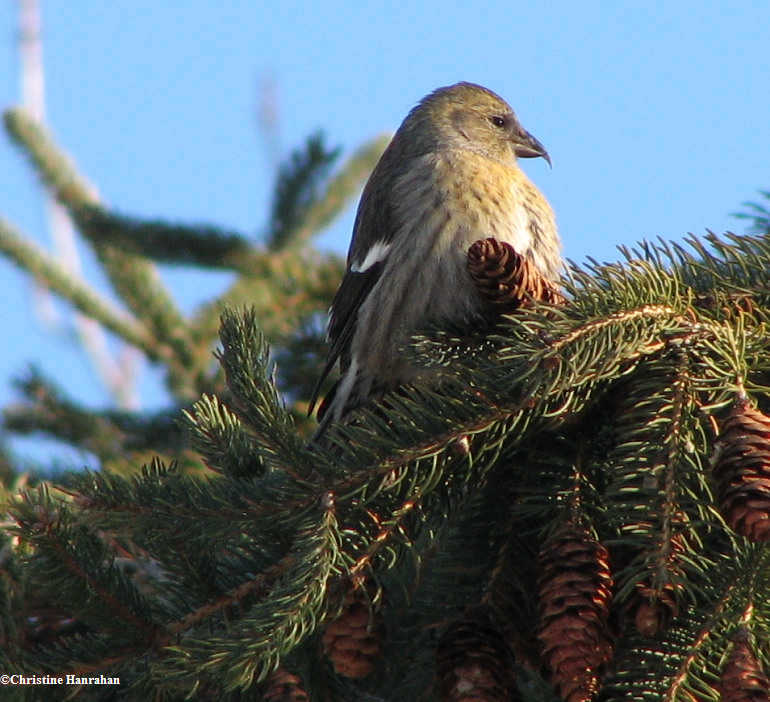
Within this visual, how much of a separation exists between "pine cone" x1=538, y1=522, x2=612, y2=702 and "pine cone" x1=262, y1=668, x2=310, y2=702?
48cm

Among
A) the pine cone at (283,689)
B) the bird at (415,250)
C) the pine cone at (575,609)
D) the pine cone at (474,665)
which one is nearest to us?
the pine cone at (575,609)

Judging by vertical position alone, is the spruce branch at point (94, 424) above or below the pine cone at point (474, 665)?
above

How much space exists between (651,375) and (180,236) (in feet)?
9.50

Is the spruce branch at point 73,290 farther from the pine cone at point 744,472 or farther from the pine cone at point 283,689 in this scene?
the pine cone at point 744,472

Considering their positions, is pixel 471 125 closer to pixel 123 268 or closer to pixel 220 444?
Result: pixel 123 268

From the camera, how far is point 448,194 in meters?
3.76

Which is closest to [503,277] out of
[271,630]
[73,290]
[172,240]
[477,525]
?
[477,525]

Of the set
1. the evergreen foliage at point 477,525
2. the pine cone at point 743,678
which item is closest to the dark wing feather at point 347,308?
the evergreen foliage at point 477,525

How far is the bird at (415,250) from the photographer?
353cm

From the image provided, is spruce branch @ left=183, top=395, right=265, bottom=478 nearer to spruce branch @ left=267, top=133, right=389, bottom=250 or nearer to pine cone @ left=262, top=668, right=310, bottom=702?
Answer: pine cone @ left=262, top=668, right=310, bottom=702

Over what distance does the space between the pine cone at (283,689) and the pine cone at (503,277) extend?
2.92ft

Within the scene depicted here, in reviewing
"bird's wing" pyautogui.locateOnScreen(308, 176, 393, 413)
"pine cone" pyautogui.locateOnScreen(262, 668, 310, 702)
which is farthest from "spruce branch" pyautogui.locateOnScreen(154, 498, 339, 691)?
"bird's wing" pyautogui.locateOnScreen(308, 176, 393, 413)

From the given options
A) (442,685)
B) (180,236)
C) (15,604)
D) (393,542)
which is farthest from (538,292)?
(180,236)

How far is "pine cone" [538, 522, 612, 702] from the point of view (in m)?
1.72
